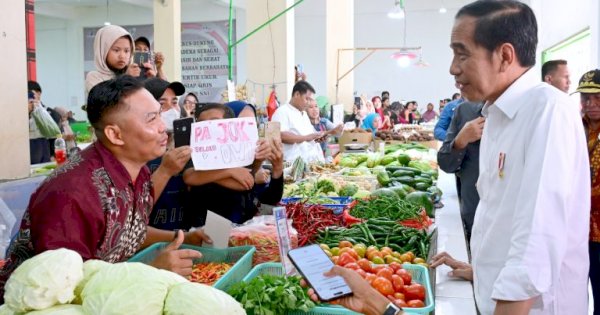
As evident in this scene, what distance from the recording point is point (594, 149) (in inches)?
143

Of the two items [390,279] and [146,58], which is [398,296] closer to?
[390,279]

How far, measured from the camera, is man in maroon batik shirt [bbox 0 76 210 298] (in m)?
1.83

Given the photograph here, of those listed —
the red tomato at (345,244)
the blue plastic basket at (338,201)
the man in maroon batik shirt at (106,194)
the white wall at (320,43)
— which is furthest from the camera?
the white wall at (320,43)

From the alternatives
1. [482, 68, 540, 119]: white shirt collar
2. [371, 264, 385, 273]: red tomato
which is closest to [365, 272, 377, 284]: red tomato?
[371, 264, 385, 273]: red tomato

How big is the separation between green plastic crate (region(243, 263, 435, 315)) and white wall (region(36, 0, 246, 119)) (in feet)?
68.4

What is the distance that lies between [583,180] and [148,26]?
2293 centimetres

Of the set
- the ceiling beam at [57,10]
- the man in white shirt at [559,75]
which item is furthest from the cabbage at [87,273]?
the ceiling beam at [57,10]

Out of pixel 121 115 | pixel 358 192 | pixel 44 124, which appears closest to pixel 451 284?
pixel 121 115

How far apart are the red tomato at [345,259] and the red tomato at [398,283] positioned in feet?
0.82

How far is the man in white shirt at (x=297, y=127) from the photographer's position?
23.0ft

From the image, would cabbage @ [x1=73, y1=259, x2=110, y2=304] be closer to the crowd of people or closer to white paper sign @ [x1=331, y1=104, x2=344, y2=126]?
the crowd of people

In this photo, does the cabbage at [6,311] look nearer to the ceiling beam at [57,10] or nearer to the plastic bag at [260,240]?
the plastic bag at [260,240]

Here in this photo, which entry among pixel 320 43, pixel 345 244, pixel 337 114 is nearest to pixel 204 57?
pixel 320 43

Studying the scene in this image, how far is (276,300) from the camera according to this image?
200 cm
